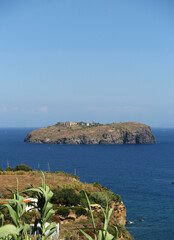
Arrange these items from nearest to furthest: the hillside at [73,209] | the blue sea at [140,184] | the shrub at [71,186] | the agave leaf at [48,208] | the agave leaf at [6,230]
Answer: the agave leaf at [6,230]
the agave leaf at [48,208]
the hillside at [73,209]
the shrub at [71,186]
the blue sea at [140,184]

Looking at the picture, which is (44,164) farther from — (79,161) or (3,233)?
(3,233)

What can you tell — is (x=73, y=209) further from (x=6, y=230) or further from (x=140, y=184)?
(x=140, y=184)

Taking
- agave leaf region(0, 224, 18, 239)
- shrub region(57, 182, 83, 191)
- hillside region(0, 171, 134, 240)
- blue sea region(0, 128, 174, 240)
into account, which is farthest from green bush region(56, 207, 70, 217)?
agave leaf region(0, 224, 18, 239)

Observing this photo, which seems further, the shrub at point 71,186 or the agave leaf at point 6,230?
the shrub at point 71,186

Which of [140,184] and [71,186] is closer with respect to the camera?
[71,186]

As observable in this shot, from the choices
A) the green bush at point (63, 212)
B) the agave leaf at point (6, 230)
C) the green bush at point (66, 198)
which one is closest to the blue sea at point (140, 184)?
the agave leaf at point (6, 230)

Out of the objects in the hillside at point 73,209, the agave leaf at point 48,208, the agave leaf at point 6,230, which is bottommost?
the hillside at point 73,209

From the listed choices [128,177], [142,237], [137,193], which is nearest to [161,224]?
→ [142,237]

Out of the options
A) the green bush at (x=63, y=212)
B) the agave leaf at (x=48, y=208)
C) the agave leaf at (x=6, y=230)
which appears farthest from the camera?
the green bush at (x=63, y=212)

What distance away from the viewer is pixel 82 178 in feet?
305

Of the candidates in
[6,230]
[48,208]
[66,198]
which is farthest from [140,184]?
[6,230]

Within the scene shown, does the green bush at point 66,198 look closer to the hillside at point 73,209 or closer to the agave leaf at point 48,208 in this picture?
the hillside at point 73,209

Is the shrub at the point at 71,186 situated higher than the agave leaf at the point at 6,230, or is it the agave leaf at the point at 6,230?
the agave leaf at the point at 6,230

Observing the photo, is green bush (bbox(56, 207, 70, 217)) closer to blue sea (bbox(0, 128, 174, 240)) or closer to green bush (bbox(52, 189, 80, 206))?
green bush (bbox(52, 189, 80, 206))
